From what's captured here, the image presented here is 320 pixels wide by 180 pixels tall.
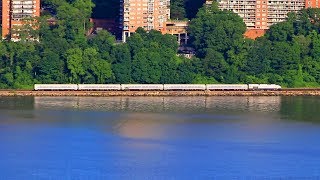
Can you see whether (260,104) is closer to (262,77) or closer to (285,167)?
(262,77)

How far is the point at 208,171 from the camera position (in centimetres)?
3450

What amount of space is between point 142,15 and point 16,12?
3.97 meters

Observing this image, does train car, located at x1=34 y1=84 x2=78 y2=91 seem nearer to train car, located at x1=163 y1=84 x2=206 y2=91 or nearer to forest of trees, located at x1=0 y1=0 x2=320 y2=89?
forest of trees, located at x1=0 y1=0 x2=320 y2=89

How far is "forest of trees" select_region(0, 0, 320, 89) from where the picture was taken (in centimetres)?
5125

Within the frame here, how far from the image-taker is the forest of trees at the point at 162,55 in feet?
168

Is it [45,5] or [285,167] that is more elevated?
[45,5]

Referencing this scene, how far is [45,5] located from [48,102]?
991cm

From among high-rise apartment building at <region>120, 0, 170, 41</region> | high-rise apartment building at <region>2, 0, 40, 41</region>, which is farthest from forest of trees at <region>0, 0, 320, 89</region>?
high-rise apartment building at <region>120, 0, 170, 41</region>

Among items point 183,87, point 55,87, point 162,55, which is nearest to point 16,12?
point 55,87

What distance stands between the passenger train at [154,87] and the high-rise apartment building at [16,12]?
464 cm

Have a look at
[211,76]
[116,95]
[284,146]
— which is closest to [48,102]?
[116,95]

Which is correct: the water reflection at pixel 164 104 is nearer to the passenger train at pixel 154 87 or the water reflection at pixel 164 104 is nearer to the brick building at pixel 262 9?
the passenger train at pixel 154 87

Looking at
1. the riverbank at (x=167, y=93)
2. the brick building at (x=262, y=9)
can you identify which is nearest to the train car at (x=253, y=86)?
the riverbank at (x=167, y=93)

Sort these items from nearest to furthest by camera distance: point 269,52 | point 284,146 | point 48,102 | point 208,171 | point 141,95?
point 208,171, point 284,146, point 48,102, point 141,95, point 269,52
